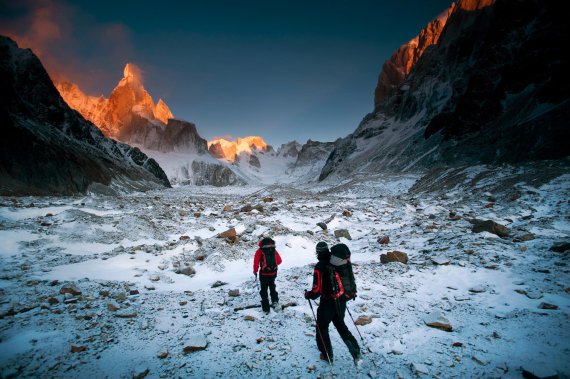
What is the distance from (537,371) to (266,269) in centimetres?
538

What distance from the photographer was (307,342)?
5.62 metres

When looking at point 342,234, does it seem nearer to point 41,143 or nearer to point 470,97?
point 41,143

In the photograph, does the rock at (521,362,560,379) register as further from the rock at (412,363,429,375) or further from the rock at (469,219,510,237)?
the rock at (469,219,510,237)

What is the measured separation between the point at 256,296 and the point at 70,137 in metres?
75.8

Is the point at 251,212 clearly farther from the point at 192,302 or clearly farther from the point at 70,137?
the point at 70,137

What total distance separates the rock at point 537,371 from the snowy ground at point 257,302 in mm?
32

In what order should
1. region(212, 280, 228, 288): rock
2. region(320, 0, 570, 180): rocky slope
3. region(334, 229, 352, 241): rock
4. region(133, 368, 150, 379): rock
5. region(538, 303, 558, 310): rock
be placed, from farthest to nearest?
region(320, 0, 570, 180): rocky slope → region(334, 229, 352, 241): rock → region(212, 280, 228, 288): rock → region(538, 303, 558, 310): rock → region(133, 368, 150, 379): rock

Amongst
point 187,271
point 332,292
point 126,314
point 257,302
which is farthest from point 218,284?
point 332,292

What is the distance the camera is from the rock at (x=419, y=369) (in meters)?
4.54

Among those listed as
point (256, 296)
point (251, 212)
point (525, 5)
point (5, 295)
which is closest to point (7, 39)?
point (251, 212)

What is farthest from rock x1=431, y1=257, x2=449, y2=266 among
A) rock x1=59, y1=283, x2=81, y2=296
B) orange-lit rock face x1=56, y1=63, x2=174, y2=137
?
orange-lit rock face x1=56, y1=63, x2=174, y2=137

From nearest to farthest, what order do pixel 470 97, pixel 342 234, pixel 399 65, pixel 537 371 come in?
pixel 537 371, pixel 342 234, pixel 470 97, pixel 399 65

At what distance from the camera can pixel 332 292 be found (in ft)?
16.6

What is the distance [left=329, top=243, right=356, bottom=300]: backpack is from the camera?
5.05 m
